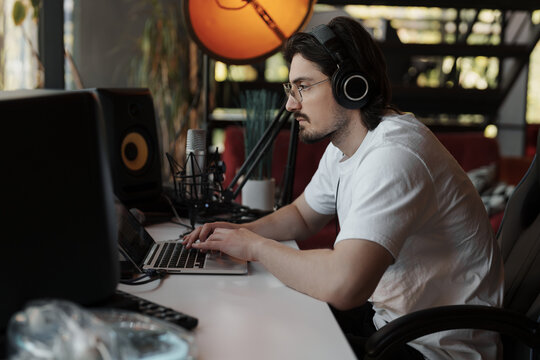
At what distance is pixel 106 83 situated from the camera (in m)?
3.71

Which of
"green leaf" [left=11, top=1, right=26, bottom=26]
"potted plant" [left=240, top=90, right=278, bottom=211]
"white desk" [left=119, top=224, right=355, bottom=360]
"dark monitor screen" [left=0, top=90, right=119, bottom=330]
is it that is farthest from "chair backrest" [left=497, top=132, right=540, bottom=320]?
"green leaf" [left=11, top=1, right=26, bottom=26]

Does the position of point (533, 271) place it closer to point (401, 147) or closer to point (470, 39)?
point (401, 147)

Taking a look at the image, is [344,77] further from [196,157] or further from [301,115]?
[196,157]

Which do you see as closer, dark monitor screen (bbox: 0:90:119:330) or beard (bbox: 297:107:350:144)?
dark monitor screen (bbox: 0:90:119:330)

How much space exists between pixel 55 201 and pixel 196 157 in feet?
2.91

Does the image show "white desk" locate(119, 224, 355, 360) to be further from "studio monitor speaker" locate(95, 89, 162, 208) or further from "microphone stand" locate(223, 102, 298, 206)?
"studio monitor speaker" locate(95, 89, 162, 208)

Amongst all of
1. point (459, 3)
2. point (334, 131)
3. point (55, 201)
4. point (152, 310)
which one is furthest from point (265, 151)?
point (459, 3)

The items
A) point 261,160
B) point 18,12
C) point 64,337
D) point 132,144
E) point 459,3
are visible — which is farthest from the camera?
point 459,3

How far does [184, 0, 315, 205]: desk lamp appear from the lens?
171 centimetres

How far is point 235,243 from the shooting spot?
127cm

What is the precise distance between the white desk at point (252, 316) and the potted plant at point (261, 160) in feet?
2.09

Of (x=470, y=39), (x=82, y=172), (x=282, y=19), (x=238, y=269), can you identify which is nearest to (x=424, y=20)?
(x=470, y=39)

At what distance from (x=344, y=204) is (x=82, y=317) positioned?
92cm

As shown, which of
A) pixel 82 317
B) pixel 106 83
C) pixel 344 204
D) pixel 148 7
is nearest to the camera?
pixel 82 317
